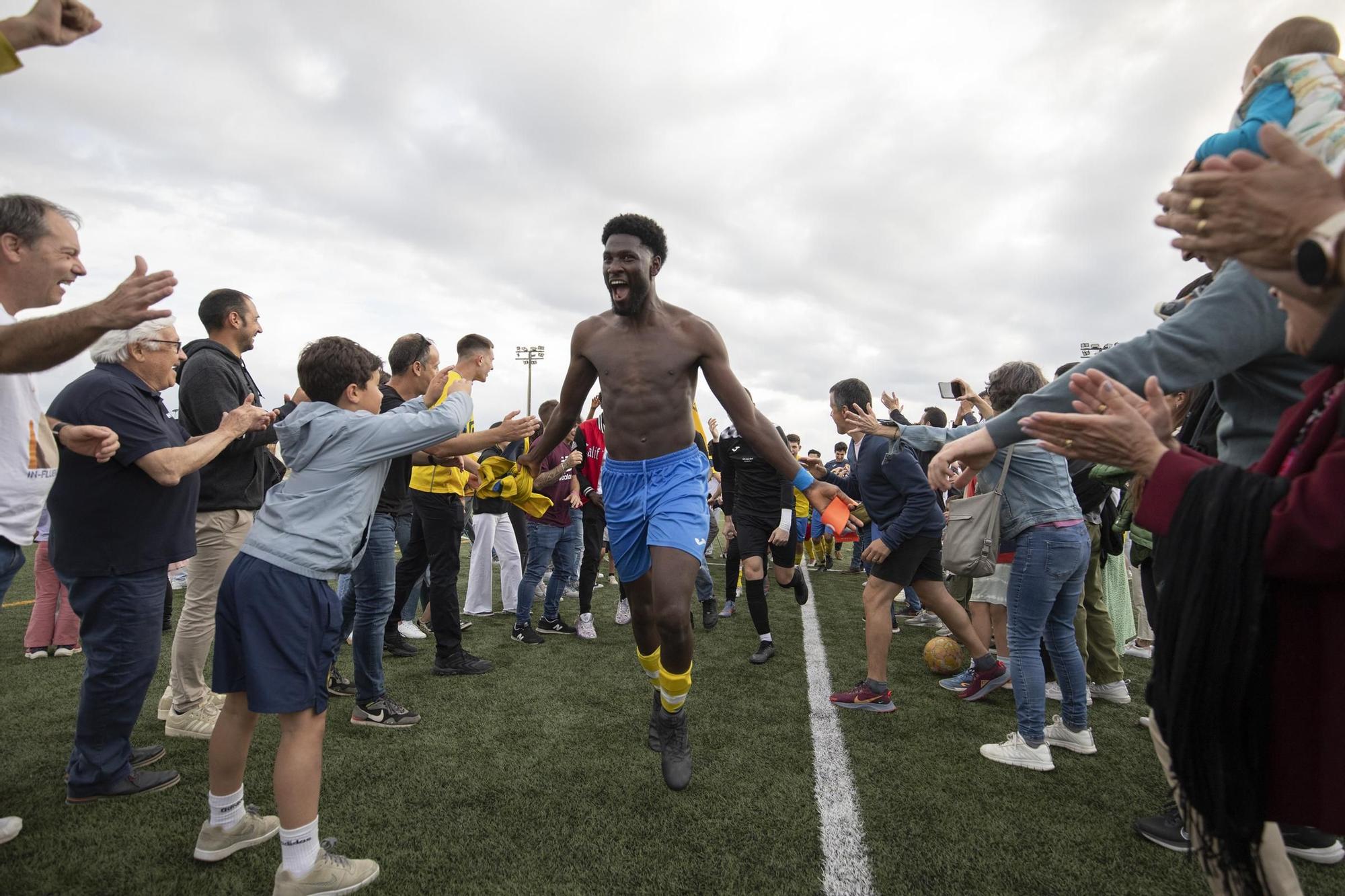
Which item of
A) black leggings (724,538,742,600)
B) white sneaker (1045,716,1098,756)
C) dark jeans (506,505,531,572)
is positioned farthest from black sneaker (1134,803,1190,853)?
dark jeans (506,505,531,572)

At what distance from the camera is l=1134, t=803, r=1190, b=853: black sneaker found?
119 inches

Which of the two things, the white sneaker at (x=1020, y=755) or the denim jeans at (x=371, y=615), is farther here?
the denim jeans at (x=371, y=615)

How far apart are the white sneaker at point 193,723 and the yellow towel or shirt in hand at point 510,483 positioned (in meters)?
2.20

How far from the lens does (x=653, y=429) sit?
401 centimetres

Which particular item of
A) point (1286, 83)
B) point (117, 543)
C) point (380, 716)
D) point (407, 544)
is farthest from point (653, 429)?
point (407, 544)

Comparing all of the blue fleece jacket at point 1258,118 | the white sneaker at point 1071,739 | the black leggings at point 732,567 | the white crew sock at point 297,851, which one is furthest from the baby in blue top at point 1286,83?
the black leggings at point 732,567

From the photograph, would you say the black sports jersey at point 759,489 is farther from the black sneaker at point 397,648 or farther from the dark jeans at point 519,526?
the black sneaker at point 397,648

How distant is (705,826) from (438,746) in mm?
1791

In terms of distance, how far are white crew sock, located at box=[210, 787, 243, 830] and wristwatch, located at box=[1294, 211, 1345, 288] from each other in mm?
3652

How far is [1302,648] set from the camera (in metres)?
1.28

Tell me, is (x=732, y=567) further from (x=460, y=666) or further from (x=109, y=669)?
(x=109, y=669)

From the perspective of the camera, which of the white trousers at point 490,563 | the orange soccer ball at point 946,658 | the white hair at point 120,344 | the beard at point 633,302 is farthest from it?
the white trousers at point 490,563

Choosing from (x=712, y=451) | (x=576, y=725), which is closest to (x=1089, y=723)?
(x=576, y=725)

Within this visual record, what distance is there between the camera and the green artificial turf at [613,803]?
8.90 feet
